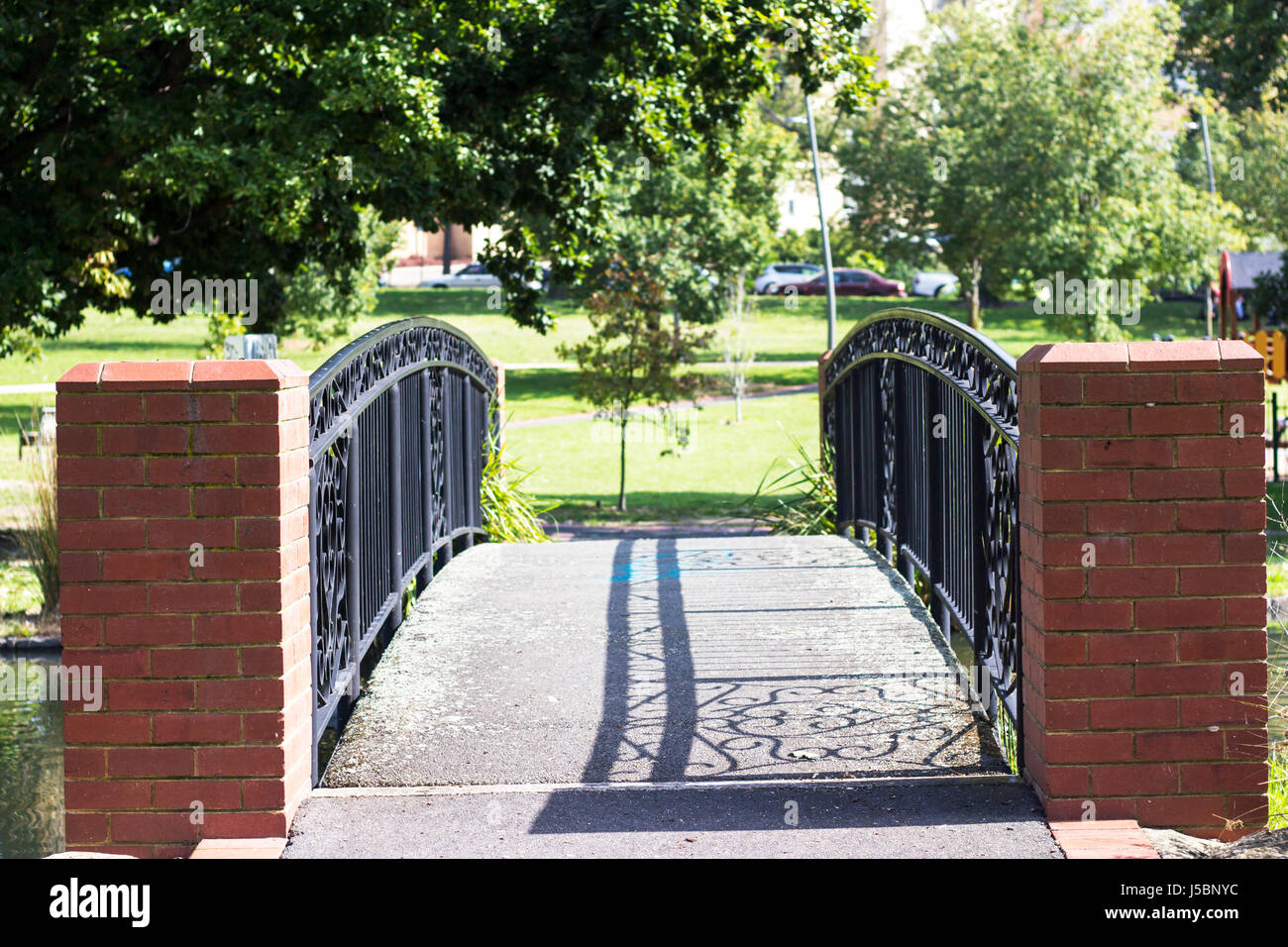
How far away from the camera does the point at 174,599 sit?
4.30 metres

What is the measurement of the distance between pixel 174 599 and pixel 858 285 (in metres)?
57.7

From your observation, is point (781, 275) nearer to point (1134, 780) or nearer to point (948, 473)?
point (948, 473)

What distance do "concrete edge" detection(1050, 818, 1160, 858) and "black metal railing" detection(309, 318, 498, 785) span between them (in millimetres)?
2477

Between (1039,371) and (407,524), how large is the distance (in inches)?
155

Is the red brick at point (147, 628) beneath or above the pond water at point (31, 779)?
above

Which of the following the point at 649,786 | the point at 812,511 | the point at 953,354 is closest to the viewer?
the point at 649,786

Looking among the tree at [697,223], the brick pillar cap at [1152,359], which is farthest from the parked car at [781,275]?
the brick pillar cap at [1152,359]

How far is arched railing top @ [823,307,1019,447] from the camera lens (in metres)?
5.06

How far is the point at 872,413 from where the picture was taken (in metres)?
8.88

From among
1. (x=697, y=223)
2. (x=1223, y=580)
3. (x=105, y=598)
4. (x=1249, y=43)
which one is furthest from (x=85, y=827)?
(x=697, y=223)

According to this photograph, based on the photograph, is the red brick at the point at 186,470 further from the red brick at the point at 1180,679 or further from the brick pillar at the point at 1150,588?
the red brick at the point at 1180,679

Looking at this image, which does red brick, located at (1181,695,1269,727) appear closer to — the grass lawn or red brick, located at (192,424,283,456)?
red brick, located at (192,424,283,456)

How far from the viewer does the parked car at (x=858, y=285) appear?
196ft

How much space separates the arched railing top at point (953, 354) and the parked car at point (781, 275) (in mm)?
50436
